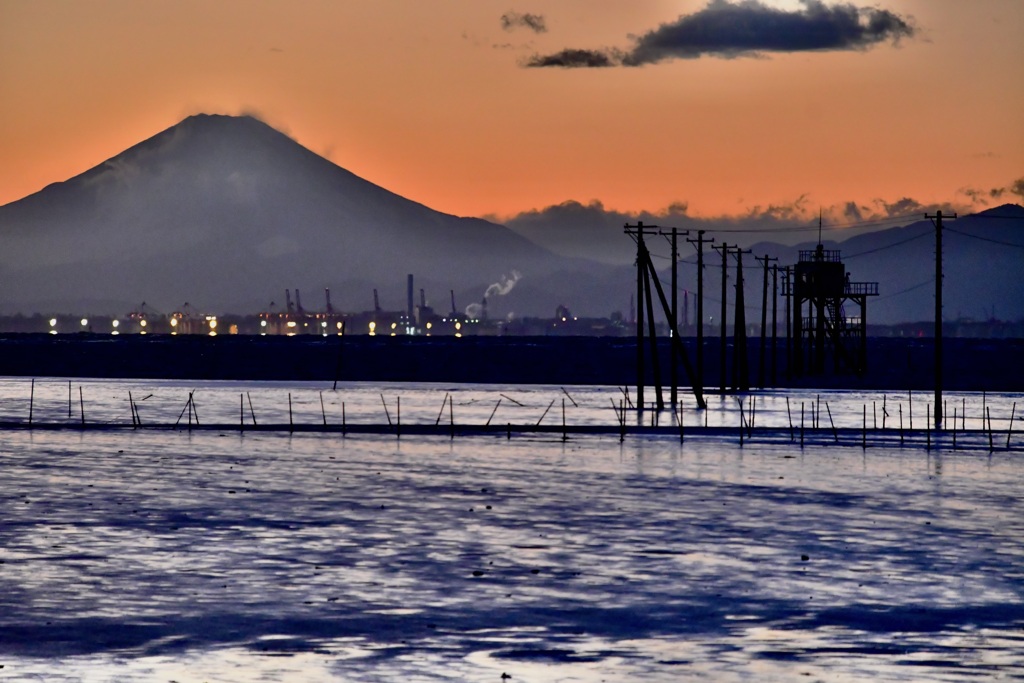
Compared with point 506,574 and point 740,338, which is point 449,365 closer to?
point 740,338

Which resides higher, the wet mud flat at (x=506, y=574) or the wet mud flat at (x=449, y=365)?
the wet mud flat at (x=449, y=365)

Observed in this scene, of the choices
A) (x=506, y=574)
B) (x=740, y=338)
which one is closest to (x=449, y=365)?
(x=740, y=338)

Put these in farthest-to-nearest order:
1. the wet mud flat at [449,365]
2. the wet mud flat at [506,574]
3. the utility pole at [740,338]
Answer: the wet mud flat at [449,365], the utility pole at [740,338], the wet mud flat at [506,574]

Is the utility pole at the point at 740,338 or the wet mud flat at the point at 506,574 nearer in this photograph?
the wet mud flat at the point at 506,574

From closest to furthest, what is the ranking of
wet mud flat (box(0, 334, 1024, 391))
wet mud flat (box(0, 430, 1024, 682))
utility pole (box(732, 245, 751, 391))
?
wet mud flat (box(0, 430, 1024, 682)) < utility pole (box(732, 245, 751, 391)) < wet mud flat (box(0, 334, 1024, 391))

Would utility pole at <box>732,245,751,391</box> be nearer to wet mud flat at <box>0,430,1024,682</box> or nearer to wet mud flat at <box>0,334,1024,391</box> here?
wet mud flat at <box>0,334,1024,391</box>

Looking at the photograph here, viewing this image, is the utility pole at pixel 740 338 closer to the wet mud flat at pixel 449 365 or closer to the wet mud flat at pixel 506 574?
the wet mud flat at pixel 449 365

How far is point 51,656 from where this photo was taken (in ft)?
49.2

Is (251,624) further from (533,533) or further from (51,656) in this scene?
(533,533)

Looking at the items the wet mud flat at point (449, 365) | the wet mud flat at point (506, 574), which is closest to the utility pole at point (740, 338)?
the wet mud flat at point (449, 365)

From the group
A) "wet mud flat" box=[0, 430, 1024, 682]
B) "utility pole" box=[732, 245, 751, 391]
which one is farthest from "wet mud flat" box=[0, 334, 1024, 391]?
"wet mud flat" box=[0, 430, 1024, 682]

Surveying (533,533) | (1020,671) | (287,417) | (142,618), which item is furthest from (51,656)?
(287,417)

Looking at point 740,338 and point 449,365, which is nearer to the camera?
point 740,338

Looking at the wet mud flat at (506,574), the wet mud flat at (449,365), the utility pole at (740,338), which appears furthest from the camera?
the wet mud flat at (449,365)
